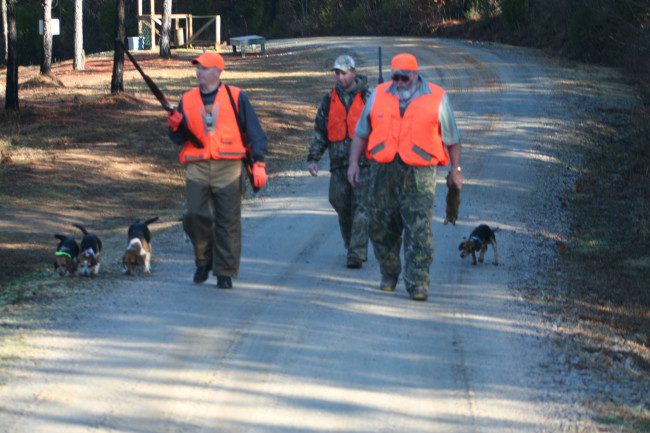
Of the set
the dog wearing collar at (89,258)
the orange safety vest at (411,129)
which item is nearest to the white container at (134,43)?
the dog wearing collar at (89,258)

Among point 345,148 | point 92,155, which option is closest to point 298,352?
point 345,148

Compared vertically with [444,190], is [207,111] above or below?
above

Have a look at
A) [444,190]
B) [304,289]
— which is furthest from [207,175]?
[444,190]

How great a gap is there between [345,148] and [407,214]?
5.36 feet

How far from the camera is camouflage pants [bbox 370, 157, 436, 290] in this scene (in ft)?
33.0

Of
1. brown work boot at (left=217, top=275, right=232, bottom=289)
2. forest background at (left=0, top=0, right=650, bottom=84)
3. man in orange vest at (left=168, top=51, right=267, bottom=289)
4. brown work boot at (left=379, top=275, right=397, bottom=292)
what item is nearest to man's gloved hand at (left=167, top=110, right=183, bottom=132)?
man in orange vest at (left=168, top=51, right=267, bottom=289)

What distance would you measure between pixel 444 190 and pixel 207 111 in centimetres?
749

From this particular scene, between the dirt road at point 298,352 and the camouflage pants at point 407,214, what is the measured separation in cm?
37

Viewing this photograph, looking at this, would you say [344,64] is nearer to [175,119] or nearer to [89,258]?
[175,119]

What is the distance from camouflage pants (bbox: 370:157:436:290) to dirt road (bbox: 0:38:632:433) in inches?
14.6

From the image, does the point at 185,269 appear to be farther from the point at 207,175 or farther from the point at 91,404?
the point at 91,404

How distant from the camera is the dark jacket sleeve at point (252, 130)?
10.2m

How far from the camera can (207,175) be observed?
1033 centimetres

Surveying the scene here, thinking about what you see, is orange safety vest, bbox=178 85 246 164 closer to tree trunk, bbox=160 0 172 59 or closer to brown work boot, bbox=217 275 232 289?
brown work boot, bbox=217 275 232 289
